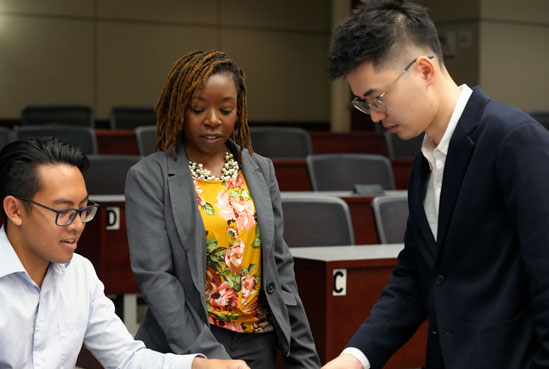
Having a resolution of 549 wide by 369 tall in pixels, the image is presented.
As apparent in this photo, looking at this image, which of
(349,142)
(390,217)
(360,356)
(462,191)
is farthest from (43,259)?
(349,142)

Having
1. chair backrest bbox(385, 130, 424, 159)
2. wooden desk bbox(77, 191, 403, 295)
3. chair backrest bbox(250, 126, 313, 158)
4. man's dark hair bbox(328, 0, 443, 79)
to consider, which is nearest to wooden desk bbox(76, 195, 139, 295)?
wooden desk bbox(77, 191, 403, 295)

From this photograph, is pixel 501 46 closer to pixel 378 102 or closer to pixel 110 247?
pixel 110 247

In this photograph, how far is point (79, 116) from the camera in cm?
813

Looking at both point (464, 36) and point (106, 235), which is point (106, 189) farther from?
point (464, 36)

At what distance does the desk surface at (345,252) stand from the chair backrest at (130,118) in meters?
5.16

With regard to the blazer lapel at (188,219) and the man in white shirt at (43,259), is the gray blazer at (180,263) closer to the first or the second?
the blazer lapel at (188,219)

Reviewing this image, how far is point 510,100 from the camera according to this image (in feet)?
31.3

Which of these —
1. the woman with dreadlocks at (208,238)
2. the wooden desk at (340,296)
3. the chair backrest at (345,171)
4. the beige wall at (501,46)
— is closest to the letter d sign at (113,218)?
the wooden desk at (340,296)

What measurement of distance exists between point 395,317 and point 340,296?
94cm

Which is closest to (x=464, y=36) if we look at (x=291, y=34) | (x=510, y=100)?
(x=510, y=100)

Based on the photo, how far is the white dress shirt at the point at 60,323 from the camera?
187 centimetres

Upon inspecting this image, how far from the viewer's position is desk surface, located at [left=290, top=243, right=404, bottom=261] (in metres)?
2.88

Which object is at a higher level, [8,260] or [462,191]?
[462,191]

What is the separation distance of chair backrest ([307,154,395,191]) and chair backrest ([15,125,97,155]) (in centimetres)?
194
